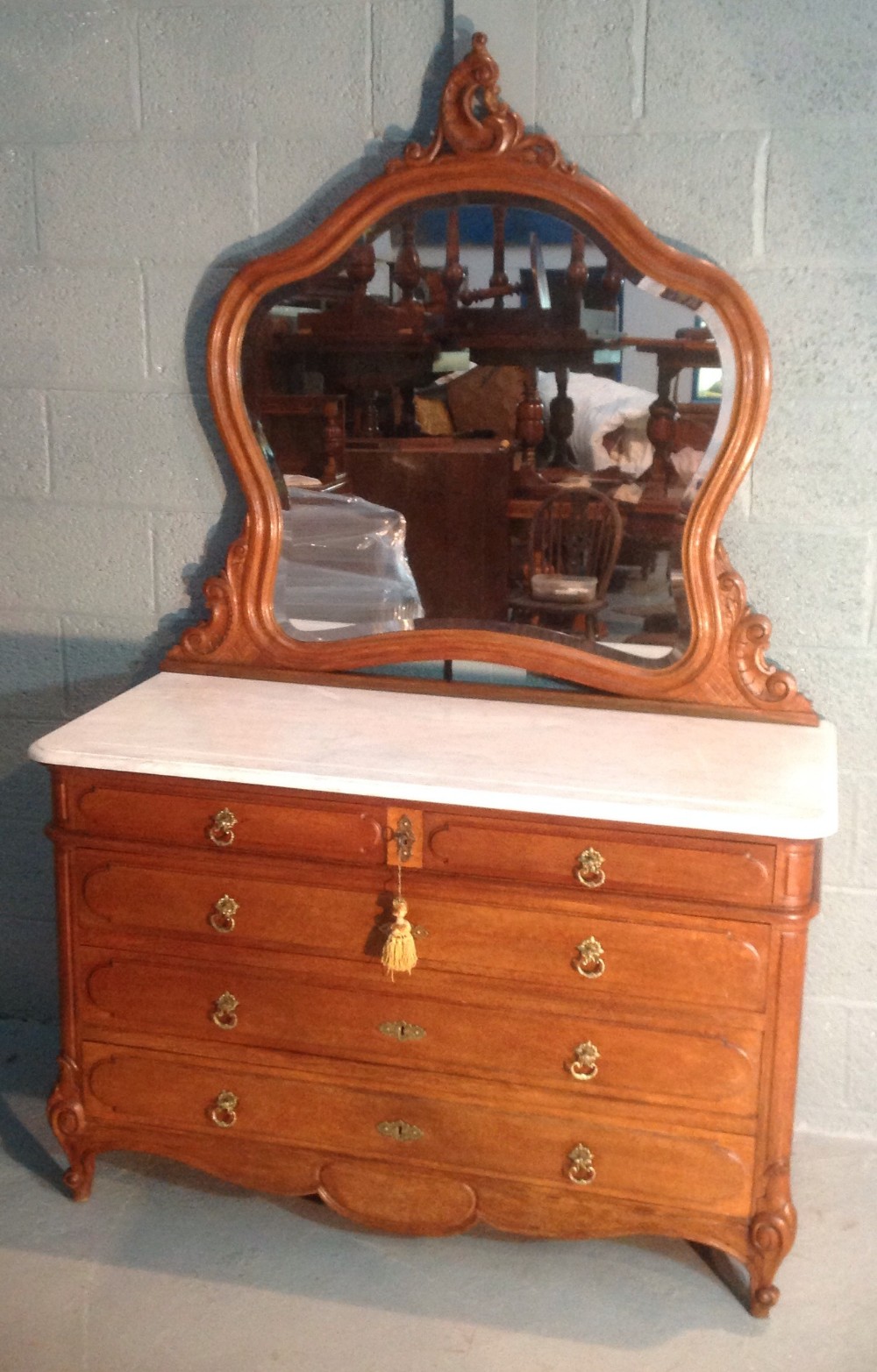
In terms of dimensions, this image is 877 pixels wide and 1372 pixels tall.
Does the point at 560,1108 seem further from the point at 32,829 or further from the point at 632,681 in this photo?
the point at 32,829

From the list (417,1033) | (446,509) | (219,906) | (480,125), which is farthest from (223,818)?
(480,125)

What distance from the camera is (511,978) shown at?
1.92m

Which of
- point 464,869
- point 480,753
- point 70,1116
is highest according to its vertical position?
point 480,753

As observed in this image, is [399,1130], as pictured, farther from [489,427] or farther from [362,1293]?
[489,427]

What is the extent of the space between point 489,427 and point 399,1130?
1154 mm

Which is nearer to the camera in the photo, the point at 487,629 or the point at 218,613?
the point at 487,629

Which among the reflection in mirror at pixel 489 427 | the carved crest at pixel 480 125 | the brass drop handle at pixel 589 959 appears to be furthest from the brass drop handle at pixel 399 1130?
the carved crest at pixel 480 125

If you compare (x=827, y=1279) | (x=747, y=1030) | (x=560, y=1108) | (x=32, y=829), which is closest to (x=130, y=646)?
(x=32, y=829)

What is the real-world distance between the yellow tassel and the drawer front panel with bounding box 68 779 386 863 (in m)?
0.08

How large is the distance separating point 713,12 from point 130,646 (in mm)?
1532

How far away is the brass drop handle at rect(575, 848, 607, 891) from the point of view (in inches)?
72.3

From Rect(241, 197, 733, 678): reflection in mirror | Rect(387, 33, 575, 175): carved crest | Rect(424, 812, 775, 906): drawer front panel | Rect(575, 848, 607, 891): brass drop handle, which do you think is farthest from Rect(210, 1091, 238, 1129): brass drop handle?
Rect(387, 33, 575, 175): carved crest

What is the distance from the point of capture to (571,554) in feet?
7.22

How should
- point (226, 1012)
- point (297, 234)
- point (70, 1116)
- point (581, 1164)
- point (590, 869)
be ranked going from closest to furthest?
point (590, 869) < point (581, 1164) < point (226, 1012) < point (70, 1116) < point (297, 234)
